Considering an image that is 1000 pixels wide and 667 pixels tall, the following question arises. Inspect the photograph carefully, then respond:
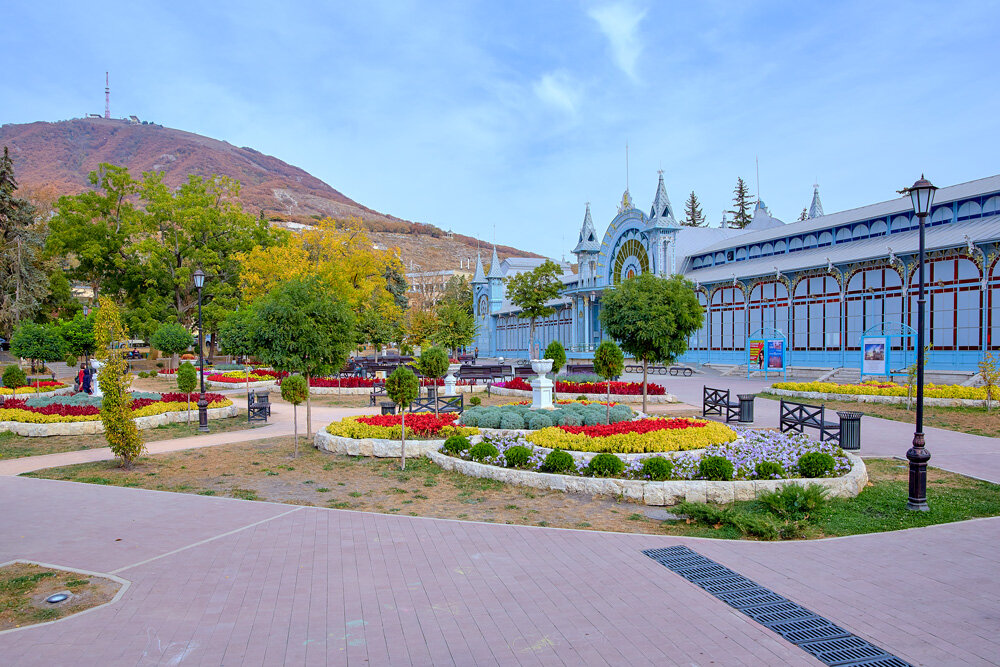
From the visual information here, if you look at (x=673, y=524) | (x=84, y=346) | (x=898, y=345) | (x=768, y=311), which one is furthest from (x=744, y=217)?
(x=673, y=524)

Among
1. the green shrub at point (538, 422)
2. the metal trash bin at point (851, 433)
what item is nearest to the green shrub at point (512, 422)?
the green shrub at point (538, 422)

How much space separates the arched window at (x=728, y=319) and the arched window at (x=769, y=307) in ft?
2.36

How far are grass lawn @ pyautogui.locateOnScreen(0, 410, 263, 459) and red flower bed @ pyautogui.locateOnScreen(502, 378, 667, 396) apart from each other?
10.7 meters

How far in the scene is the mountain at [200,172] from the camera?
144000mm

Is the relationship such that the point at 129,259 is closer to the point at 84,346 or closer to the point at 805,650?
the point at 84,346

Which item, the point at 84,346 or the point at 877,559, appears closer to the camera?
the point at 877,559

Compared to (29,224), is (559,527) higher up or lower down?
lower down

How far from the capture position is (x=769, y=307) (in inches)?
1321

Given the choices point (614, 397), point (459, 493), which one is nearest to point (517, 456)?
point (459, 493)

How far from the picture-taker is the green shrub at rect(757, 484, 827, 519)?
766cm

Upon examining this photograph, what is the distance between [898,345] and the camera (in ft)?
87.0

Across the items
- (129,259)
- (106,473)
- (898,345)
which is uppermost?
(129,259)

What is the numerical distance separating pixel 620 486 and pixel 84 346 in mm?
29133

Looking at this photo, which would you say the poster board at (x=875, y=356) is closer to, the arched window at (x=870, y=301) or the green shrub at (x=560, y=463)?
the arched window at (x=870, y=301)
